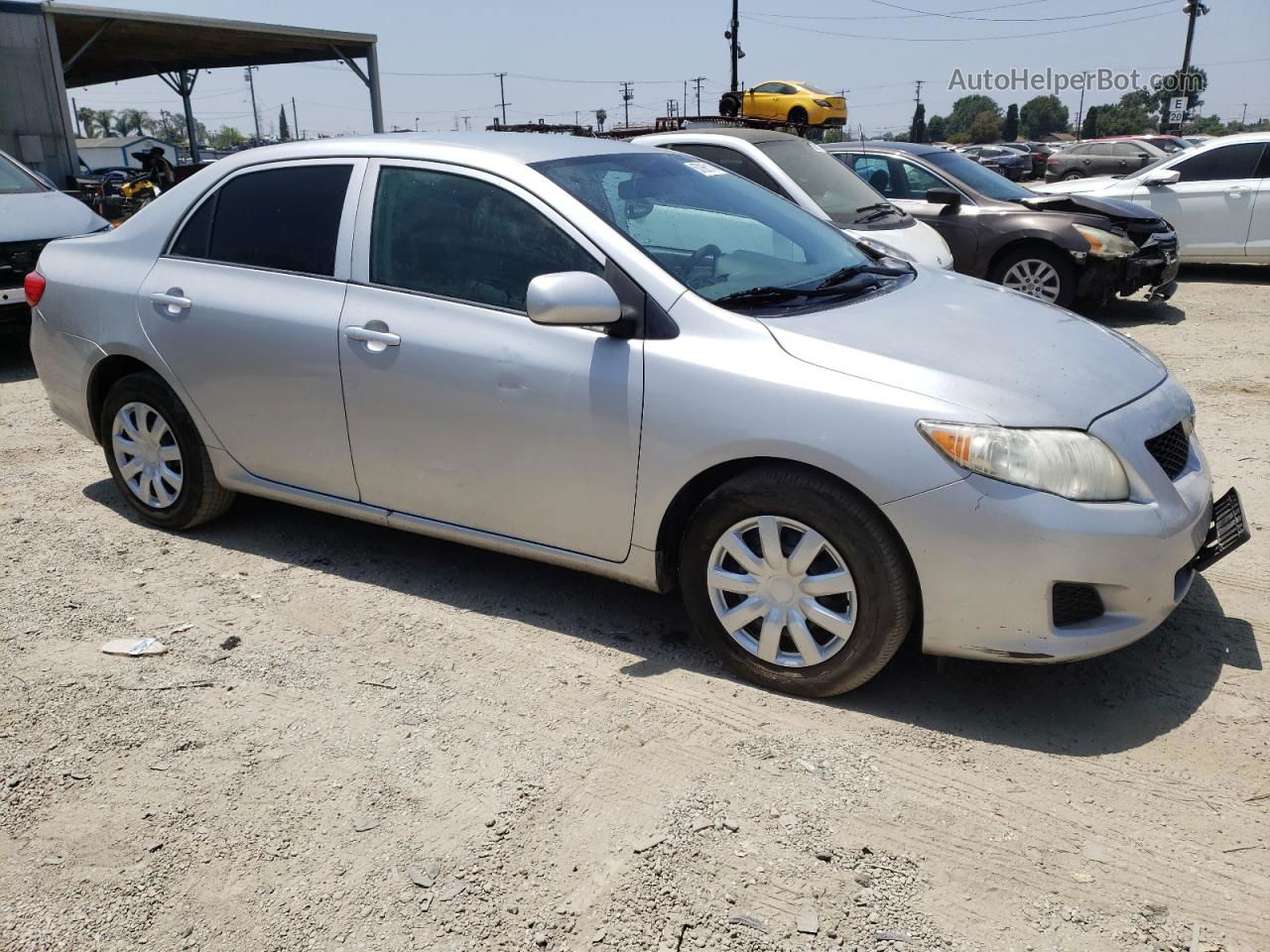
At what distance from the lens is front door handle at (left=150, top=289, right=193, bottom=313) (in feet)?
14.4

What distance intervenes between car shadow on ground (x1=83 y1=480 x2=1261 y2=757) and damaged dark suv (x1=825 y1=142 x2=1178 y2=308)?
6001mm

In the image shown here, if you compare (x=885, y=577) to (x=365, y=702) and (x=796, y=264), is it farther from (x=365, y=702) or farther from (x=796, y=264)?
(x=365, y=702)

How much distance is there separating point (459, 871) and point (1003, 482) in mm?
1742

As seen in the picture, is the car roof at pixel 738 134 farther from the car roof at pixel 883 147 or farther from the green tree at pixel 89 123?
the green tree at pixel 89 123

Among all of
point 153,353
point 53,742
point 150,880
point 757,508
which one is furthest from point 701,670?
point 153,353

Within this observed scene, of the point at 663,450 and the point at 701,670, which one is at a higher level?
the point at 663,450

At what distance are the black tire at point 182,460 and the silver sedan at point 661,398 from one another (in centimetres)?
2

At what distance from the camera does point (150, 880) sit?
2.64m

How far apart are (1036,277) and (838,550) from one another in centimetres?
746

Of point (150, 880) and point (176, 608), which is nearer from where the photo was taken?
point (150, 880)

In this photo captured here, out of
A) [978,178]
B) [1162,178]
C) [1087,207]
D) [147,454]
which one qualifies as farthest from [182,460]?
[1162,178]

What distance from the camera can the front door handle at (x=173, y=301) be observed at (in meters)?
4.38

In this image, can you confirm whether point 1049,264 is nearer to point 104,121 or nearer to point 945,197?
point 945,197

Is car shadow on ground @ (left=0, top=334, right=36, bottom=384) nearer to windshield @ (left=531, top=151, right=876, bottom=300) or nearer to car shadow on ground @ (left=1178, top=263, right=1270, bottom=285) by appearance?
windshield @ (left=531, top=151, right=876, bottom=300)
